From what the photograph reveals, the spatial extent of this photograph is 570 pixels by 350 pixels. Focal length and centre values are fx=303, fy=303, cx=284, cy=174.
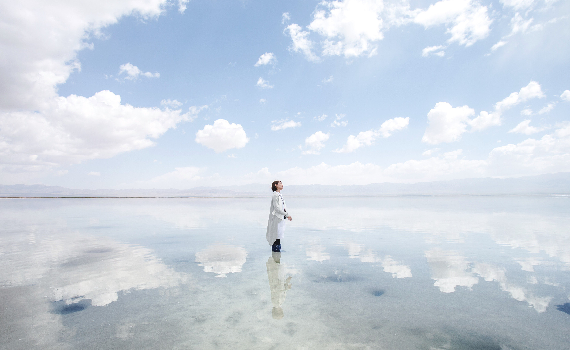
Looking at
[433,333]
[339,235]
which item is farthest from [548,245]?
[433,333]

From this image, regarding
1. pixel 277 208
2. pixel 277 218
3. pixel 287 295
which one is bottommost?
pixel 287 295

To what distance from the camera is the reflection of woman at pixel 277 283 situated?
5.16 m

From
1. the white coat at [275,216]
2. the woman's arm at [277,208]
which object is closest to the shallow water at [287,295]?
the white coat at [275,216]

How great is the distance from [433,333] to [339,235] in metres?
Answer: 8.88

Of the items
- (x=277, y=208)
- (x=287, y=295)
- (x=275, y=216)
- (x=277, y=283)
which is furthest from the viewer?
(x=275, y=216)

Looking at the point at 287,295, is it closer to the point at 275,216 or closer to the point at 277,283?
the point at 277,283

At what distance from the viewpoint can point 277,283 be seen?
6.60 meters

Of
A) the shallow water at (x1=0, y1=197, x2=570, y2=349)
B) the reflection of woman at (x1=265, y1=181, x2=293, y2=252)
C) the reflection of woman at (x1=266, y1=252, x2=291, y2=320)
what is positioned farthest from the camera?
the reflection of woman at (x1=265, y1=181, x2=293, y2=252)

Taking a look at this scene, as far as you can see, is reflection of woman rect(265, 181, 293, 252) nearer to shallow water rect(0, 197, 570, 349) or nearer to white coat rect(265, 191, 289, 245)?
white coat rect(265, 191, 289, 245)

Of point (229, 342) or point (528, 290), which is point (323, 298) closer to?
point (229, 342)

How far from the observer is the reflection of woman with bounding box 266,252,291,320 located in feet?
16.9

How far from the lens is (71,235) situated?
1344 centimetres

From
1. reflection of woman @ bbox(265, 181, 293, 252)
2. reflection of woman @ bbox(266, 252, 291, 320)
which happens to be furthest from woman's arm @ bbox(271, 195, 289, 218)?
reflection of woman @ bbox(266, 252, 291, 320)

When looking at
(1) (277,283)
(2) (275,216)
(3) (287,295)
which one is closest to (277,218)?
(2) (275,216)
